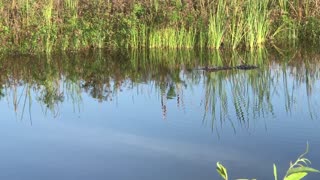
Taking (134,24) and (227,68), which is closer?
(227,68)

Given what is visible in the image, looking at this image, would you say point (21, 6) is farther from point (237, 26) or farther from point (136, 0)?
point (237, 26)

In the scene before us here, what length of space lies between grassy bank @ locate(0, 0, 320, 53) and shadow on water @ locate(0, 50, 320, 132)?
1.31 feet

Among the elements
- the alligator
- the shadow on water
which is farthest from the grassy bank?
the alligator

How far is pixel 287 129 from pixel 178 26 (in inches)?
228

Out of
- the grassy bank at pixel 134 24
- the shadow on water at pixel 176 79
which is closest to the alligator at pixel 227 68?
the shadow on water at pixel 176 79

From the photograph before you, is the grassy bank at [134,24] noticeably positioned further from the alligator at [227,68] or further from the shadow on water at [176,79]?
the alligator at [227,68]

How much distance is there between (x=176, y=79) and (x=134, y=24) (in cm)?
280

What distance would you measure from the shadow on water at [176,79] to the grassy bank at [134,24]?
40cm

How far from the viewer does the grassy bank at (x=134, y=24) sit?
10445 mm

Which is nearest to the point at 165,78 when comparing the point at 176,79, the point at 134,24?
the point at 176,79

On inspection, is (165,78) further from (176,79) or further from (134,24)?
(134,24)

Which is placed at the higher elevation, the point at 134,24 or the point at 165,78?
the point at 134,24

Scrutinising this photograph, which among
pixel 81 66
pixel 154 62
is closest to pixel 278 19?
pixel 154 62

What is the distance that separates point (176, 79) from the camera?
8.31 metres
